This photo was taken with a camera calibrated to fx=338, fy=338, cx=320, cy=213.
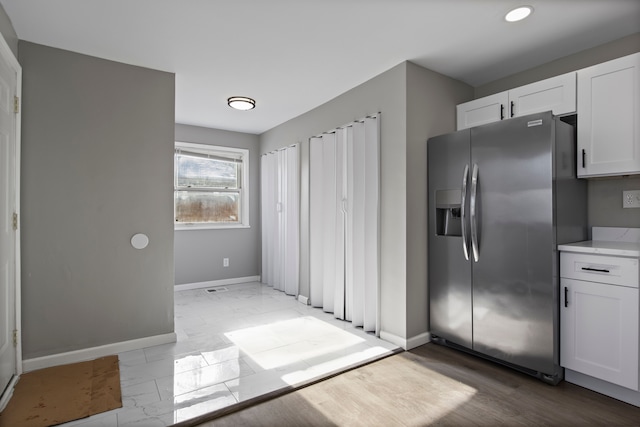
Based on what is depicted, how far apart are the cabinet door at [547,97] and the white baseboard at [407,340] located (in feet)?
6.75

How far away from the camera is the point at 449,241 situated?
2.87 meters

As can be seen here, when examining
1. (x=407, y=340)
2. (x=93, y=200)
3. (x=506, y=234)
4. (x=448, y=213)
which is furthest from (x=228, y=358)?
(x=506, y=234)

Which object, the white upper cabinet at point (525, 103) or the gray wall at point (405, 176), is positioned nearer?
the white upper cabinet at point (525, 103)

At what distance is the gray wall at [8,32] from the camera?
2150 mm

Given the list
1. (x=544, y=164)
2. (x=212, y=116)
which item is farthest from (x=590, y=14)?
(x=212, y=116)

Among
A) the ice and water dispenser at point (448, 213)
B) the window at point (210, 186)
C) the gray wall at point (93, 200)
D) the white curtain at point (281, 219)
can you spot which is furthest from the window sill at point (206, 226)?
the ice and water dispenser at point (448, 213)

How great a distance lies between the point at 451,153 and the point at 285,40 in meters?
1.62

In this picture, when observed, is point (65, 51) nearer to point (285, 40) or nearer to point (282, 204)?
point (285, 40)

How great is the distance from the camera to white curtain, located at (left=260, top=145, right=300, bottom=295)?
4.60m

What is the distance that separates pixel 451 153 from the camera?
9.40ft

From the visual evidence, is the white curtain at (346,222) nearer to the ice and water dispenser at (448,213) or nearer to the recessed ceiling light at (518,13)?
the ice and water dispenser at (448,213)

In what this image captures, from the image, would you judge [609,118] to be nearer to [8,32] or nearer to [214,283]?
[8,32]

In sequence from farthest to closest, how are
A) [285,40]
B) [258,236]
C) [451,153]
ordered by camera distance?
[258,236] → [451,153] → [285,40]

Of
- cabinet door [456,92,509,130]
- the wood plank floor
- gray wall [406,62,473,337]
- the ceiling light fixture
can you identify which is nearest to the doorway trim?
the wood plank floor
